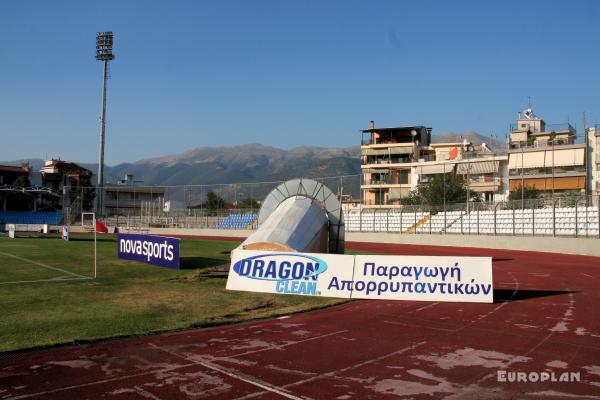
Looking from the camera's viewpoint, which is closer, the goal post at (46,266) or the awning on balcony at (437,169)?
the goal post at (46,266)

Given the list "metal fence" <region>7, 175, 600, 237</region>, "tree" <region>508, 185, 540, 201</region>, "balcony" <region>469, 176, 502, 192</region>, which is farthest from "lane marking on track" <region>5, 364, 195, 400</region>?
"balcony" <region>469, 176, 502, 192</region>

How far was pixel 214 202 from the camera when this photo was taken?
65500mm

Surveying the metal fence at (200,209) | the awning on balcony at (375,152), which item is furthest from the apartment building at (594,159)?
the awning on balcony at (375,152)

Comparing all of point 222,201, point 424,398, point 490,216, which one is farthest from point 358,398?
point 222,201

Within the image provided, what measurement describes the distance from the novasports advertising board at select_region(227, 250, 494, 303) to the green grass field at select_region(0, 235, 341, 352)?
1.45 feet

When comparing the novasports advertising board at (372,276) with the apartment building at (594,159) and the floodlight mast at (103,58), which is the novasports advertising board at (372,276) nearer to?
the apartment building at (594,159)

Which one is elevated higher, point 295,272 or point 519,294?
point 295,272

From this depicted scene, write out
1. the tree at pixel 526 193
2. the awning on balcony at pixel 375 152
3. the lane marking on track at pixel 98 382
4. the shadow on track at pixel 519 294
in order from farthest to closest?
1. the awning on balcony at pixel 375 152
2. the tree at pixel 526 193
3. the shadow on track at pixel 519 294
4. the lane marking on track at pixel 98 382

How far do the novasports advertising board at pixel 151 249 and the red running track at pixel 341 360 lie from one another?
982 centimetres

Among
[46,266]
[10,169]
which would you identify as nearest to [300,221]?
[46,266]

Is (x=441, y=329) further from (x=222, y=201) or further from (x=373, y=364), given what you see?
(x=222, y=201)

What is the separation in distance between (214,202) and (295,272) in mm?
53052

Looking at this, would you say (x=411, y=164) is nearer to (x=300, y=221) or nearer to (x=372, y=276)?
(x=300, y=221)

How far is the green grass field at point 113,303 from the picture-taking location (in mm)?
9375
